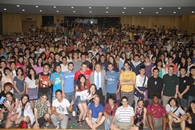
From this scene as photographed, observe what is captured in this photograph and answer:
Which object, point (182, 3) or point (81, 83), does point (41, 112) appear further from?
point (182, 3)

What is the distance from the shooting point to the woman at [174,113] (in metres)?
6.27

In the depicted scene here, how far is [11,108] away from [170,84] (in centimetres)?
461

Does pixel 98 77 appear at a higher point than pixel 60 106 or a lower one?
higher

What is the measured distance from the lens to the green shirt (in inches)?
272

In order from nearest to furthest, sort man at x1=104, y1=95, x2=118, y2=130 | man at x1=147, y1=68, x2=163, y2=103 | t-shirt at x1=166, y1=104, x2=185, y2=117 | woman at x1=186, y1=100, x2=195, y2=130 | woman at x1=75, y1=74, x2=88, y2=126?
1. woman at x1=186, y1=100, x2=195, y2=130
2. man at x1=104, y1=95, x2=118, y2=130
3. t-shirt at x1=166, y1=104, x2=185, y2=117
4. woman at x1=75, y1=74, x2=88, y2=126
5. man at x1=147, y1=68, x2=163, y2=103

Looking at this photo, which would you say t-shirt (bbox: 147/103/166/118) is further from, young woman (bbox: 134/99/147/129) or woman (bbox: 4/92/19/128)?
woman (bbox: 4/92/19/128)

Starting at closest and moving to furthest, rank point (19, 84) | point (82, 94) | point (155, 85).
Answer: point (82, 94) → point (155, 85) → point (19, 84)

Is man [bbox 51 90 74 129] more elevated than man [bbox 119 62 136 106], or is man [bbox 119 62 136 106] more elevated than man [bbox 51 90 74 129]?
man [bbox 119 62 136 106]

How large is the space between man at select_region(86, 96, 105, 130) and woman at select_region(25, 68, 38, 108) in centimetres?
191

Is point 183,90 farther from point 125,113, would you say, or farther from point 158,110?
point 125,113

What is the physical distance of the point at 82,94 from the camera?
6617 mm

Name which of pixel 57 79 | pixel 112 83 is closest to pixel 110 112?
pixel 112 83

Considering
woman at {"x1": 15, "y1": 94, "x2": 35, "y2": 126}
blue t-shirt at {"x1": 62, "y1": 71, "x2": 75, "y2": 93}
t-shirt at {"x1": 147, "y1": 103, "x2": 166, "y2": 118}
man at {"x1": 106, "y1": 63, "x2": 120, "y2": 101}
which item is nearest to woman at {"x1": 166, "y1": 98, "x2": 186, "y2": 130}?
t-shirt at {"x1": 147, "y1": 103, "x2": 166, "y2": 118}

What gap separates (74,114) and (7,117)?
192 centimetres
